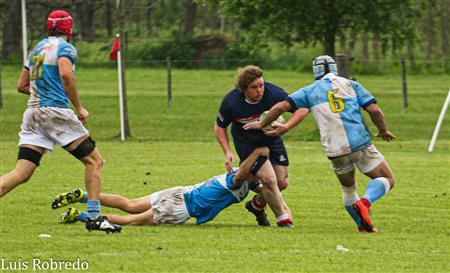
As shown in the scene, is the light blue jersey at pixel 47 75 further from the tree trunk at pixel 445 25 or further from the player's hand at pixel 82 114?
the tree trunk at pixel 445 25

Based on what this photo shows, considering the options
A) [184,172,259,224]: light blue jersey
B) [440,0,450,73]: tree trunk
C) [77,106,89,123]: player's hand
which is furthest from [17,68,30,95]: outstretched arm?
[440,0,450,73]: tree trunk

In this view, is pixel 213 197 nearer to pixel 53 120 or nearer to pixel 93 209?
pixel 93 209

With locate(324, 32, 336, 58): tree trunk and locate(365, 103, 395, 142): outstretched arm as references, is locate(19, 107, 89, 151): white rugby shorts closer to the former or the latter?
locate(365, 103, 395, 142): outstretched arm

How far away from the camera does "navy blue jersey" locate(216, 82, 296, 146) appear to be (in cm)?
1127

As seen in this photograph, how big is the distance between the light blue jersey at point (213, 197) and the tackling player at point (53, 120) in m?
1.27

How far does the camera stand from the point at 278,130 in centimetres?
1087

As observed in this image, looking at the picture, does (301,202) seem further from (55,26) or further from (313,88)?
(55,26)

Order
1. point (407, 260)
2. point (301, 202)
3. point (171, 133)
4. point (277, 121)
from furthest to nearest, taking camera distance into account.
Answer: point (171, 133), point (301, 202), point (277, 121), point (407, 260)

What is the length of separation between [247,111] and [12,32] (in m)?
30.8

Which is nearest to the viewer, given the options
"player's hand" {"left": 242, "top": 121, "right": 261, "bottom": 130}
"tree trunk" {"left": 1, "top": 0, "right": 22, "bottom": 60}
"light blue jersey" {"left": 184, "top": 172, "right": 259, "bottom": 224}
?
"player's hand" {"left": 242, "top": 121, "right": 261, "bottom": 130}

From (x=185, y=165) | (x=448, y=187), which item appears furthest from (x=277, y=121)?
(x=185, y=165)

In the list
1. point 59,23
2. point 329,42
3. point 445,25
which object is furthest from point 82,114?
point 445,25

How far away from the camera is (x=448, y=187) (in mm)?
15430

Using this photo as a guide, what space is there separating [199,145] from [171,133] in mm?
3521
